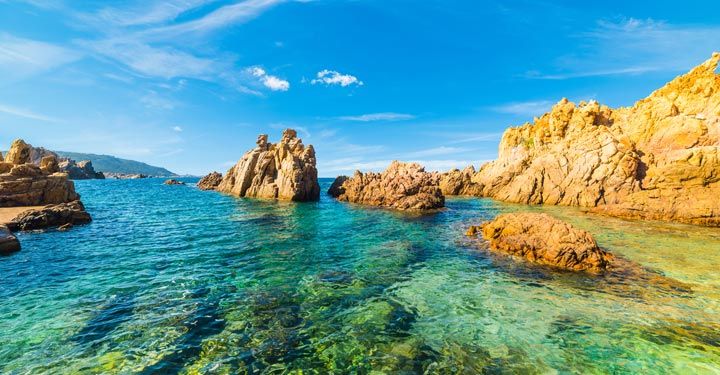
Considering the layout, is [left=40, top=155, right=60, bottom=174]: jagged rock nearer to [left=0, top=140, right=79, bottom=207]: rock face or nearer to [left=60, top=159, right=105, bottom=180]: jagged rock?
[left=0, top=140, right=79, bottom=207]: rock face

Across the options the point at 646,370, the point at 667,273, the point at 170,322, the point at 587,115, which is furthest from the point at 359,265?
the point at 587,115

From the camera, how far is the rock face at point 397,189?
153ft

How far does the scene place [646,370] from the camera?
27.5 ft

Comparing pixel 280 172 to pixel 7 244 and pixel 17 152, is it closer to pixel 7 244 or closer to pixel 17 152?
pixel 17 152

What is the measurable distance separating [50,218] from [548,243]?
4199 centimetres

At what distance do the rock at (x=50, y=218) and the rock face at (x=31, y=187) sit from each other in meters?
7.85

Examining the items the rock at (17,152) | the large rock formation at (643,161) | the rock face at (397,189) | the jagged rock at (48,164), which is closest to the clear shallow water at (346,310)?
the large rock formation at (643,161)

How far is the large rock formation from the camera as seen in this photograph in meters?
33.3

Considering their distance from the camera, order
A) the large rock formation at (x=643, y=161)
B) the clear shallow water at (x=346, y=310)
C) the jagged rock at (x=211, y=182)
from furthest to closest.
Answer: the jagged rock at (x=211, y=182)
the large rock formation at (x=643, y=161)
the clear shallow water at (x=346, y=310)

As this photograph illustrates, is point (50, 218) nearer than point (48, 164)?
Yes

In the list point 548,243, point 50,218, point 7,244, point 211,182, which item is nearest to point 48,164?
point 50,218

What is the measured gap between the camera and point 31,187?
1405 inches

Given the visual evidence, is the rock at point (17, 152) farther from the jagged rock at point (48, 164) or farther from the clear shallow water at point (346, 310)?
the clear shallow water at point (346, 310)

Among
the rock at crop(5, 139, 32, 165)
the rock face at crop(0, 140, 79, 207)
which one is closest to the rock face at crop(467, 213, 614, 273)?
the rock face at crop(0, 140, 79, 207)
